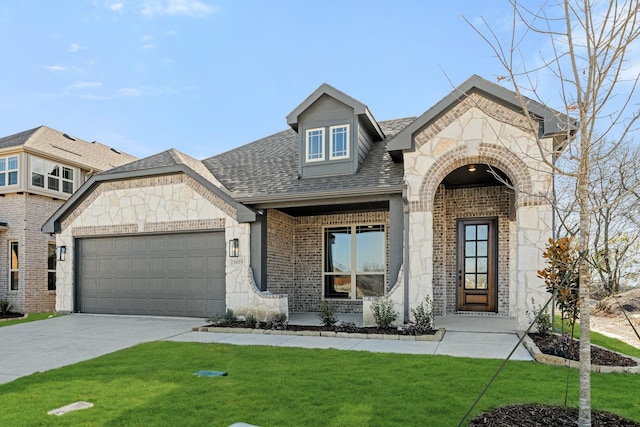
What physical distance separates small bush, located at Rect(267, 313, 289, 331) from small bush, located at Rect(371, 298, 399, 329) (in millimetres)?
Result: 2037

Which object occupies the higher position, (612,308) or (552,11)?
(552,11)

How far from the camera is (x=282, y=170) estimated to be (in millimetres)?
12047

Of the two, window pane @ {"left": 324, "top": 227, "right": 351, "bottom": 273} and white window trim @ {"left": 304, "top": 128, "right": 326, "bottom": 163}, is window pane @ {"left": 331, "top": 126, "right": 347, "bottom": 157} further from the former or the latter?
window pane @ {"left": 324, "top": 227, "right": 351, "bottom": 273}

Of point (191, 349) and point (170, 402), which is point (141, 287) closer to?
point (191, 349)

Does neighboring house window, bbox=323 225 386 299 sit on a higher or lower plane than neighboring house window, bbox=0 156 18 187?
lower

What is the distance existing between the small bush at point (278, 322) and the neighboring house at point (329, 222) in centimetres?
21

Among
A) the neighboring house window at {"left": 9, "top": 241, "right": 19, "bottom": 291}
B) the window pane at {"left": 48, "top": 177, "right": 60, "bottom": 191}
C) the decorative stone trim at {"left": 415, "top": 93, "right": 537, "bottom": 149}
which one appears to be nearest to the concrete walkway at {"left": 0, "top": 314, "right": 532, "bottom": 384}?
the decorative stone trim at {"left": 415, "top": 93, "right": 537, "bottom": 149}

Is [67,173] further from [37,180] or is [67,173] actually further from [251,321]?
[251,321]

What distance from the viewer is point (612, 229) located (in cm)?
1712

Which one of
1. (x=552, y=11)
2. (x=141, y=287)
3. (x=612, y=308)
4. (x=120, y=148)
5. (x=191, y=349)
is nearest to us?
(x=552, y=11)

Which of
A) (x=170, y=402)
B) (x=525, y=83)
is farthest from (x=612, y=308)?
(x=170, y=402)

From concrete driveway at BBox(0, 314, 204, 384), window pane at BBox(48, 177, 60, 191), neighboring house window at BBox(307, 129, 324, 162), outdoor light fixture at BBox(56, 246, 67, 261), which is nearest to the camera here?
concrete driveway at BBox(0, 314, 204, 384)

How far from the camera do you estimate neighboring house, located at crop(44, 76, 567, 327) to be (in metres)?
8.92

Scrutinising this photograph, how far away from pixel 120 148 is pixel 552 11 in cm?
2181
